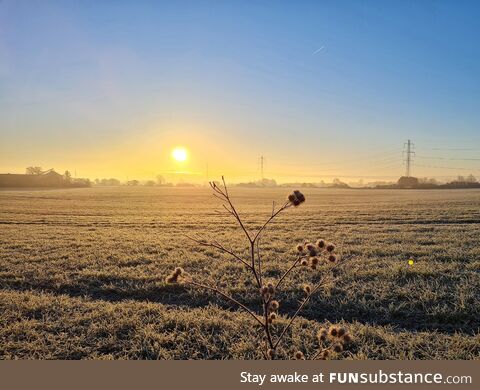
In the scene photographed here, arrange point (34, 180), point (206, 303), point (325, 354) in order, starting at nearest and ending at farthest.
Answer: point (325, 354)
point (206, 303)
point (34, 180)

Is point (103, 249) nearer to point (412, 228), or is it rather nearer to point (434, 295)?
point (434, 295)

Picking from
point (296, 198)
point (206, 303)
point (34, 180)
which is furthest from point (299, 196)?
point (34, 180)

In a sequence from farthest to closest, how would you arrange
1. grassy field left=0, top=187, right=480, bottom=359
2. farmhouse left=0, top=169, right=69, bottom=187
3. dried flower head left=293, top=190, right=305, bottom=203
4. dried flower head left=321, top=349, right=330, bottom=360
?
farmhouse left=0, top=169, right=69, bottom=187 < grassy field left=0, top=187, right=480, bottom=359 < dried flower head left=321, top=349, right=330, bottom=360 < dried flower head left=293, top=190, right=305, bottom=203

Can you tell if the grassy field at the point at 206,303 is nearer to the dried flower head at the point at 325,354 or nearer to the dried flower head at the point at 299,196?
the dried flower head at the point at 325,354

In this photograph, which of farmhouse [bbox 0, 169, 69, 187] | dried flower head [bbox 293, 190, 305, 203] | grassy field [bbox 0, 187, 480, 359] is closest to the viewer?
dried flower head [bbox 293, 190, 305, 203]

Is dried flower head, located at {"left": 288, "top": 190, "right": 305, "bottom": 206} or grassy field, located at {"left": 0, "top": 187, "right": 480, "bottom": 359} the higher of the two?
dried flower head, located at {"left": 288, "top": 190, "right": 305, "bottom": 206}

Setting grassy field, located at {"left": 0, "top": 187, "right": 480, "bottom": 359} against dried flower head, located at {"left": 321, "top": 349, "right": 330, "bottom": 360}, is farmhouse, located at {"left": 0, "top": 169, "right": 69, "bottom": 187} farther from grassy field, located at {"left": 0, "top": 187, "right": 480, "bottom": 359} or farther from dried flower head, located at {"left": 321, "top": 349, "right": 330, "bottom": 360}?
dried flower head, located at {"left": 321, "top": 349, "right": 330, "bottom": 360}

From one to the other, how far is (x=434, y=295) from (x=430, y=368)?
439 cm

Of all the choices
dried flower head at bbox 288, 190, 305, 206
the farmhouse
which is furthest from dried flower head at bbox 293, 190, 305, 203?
the farmhouse

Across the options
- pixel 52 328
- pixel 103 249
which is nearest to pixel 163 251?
pixel 103 249

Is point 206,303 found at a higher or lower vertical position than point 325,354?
lower

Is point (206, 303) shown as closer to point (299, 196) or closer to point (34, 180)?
point (299, 196)

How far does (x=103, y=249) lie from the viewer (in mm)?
11961

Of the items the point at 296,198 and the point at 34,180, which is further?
the point at 34,180
